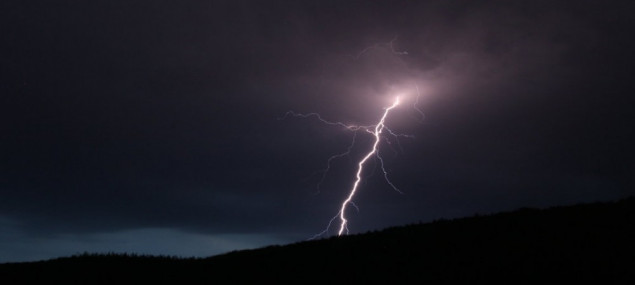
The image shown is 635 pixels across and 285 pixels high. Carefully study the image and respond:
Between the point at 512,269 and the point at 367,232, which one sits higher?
the point at 367,232

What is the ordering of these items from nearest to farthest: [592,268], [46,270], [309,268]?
[592,268] < [309,268] < [46,270]

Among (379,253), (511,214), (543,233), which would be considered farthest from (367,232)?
(543,233)

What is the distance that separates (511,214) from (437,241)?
8.48 ft

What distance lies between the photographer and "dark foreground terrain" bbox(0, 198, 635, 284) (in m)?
10.7

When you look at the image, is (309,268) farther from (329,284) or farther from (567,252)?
(567,252)

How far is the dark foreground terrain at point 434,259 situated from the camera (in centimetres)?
1070

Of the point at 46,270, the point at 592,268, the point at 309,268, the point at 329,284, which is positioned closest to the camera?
the point at 592,268

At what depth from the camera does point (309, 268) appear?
1368cm

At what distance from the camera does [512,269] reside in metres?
10.8

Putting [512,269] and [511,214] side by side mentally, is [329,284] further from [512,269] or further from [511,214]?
[511,214]

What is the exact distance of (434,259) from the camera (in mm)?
12492

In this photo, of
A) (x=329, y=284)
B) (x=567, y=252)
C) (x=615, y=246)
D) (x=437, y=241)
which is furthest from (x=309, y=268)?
(x=615, y=246)

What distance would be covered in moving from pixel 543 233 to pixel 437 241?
8.28 ft

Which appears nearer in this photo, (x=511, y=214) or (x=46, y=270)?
(x=511, y=214)
